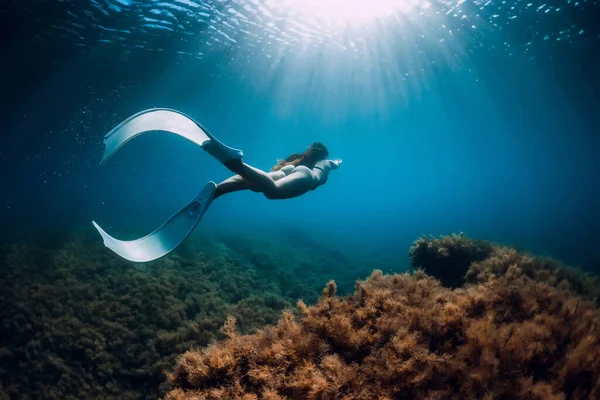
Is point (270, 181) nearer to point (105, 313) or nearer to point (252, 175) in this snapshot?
point (252, 175)

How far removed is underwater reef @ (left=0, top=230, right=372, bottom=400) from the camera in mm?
6656

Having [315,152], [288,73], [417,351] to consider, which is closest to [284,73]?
[288,73]

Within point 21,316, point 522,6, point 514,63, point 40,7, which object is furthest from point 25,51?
point 514,63

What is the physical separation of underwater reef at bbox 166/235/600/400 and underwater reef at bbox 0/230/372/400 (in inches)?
121

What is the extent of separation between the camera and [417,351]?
2.83 metres

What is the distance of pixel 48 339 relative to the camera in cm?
741

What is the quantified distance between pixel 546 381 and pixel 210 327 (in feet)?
23.4

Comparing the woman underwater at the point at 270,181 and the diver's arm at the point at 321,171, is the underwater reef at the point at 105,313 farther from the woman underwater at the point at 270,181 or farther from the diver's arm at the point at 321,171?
the diver's arm at the point at 321,171

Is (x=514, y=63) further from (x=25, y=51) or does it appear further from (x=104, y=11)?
(x=25, y=51)

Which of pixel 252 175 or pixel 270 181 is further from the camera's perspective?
pixel 270 181

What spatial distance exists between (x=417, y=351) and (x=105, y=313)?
8857 mm

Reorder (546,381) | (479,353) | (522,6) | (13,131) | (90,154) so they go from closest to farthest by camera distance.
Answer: (546,381) → (479,353) → (522,6) → (13,131) → (90,154)

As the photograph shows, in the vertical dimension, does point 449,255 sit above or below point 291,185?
below

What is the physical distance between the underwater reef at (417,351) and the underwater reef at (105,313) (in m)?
3.06
